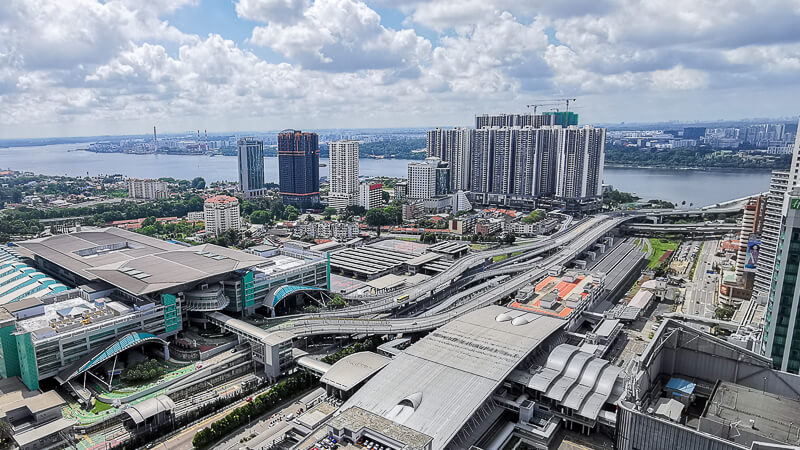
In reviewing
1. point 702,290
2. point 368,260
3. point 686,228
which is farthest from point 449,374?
point 686,228

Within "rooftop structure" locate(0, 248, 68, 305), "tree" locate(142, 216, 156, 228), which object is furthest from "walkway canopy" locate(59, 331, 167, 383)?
"tree" locate(142, 216, 156, 228)

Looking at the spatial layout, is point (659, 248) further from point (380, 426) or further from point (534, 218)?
point (380, 426)

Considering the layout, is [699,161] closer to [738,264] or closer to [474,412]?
[738,264]

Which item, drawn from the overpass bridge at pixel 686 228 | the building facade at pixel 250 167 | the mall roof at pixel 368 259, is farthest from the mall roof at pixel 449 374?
the building facade at pixel 250 167

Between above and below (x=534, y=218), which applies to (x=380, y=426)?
below

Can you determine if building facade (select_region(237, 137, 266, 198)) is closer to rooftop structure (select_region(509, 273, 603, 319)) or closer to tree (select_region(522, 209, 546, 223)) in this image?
tree (select_region(522, 209, 546, 223))

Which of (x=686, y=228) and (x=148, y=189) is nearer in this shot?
(x=686, y=228)

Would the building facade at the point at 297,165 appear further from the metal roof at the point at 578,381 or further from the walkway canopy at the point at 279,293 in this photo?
the metal roof at the point at 578,381

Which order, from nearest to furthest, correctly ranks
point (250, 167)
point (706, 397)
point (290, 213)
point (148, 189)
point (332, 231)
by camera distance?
1. point (706, 397)
2. point (332, 231)
3. point (290, 213)
4. point (250, 167)
5. point (148, 189)
